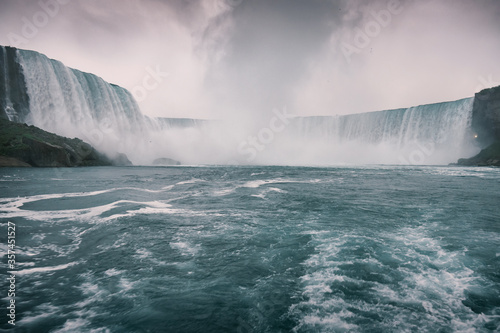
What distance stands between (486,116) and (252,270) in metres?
69.8

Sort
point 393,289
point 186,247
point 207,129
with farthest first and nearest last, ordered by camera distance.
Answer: point 207,129 → point 186,247 → point 393,289

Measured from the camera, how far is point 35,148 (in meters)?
30.1

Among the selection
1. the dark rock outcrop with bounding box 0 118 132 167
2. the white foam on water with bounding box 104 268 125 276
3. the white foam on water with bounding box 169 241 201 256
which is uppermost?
the dark rock outcrop with bounding box 0 118 132 167

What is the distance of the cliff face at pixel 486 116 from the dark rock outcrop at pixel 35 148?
76.2m

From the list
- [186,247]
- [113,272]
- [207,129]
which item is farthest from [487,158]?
[207,129]

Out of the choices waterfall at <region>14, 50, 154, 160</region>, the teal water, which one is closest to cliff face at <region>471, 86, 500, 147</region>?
the teal water

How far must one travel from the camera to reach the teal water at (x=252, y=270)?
4086 millimetres

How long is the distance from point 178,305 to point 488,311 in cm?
543

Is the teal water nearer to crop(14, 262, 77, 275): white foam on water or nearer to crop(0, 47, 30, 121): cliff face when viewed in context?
crop(14, 262, 77, 275): white foam on water

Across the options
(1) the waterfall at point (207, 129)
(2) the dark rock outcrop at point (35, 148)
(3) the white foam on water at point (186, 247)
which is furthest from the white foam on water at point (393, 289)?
(1) the waterfall at point (207, 129)

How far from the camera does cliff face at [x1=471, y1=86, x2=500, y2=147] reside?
167ft

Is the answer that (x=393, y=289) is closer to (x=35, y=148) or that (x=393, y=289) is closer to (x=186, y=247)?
(x=186, y=247)

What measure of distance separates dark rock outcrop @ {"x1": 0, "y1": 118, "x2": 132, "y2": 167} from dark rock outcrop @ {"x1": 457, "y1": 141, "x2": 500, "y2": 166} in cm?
7178

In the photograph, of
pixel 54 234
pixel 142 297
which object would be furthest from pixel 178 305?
pixel 54 234
